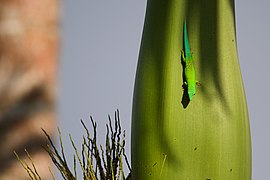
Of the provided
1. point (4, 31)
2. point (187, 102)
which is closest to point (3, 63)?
point (4, 31)

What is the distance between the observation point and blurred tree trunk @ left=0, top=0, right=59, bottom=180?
21 centimetres

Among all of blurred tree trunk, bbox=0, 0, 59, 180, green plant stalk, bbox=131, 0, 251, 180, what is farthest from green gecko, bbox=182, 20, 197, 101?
blurred tree trunk, bbox=0, 0, 59, 180

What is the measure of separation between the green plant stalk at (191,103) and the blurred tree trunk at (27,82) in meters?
0.52

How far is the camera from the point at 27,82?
0.22 m

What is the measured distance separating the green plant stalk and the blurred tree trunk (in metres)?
0.52

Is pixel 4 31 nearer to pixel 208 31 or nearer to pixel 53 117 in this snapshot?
pixel 53 117

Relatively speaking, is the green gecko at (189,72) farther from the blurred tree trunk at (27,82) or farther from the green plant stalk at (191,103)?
the blurred tree trunk at (27,82)

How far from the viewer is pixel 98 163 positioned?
907 millimetres

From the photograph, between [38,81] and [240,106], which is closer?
[38,81]

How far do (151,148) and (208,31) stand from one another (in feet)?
0.63

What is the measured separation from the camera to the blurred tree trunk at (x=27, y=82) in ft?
0.69

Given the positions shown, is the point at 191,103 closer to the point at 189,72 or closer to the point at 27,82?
the point at 189,72

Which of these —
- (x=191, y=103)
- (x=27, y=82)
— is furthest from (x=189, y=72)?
(x=27, y=82)

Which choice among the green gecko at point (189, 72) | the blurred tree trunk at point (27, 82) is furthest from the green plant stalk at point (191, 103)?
the blurred tree trunk at point (27, 82)
